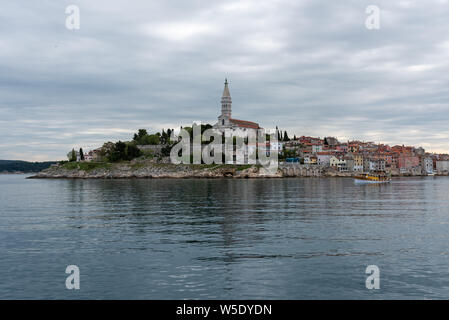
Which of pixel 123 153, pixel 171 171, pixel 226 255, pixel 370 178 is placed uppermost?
pixel 123 153

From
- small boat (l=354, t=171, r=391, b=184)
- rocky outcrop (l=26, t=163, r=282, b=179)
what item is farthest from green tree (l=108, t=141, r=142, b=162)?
small boat (l=354, t=171, r=391, b=184)

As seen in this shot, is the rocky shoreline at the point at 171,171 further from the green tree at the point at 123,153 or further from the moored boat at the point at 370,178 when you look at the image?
the moored boat at the point at 370,178

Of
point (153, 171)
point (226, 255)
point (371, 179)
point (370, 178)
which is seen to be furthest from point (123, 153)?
point (226, 255)

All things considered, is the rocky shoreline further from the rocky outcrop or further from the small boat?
the small boat

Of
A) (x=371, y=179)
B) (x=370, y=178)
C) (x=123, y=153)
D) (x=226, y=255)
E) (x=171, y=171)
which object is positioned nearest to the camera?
(x=226, y=255)

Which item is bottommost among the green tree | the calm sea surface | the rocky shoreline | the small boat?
the calm sea surface

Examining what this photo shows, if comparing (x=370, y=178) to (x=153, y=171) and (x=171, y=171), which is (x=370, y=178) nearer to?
(x=171, y=171)

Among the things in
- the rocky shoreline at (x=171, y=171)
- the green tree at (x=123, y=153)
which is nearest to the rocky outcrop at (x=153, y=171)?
the rocky shoreline at (x=171, y=171)

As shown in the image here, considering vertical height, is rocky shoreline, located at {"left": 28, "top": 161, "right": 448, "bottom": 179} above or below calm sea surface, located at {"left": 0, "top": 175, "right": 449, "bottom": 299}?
above

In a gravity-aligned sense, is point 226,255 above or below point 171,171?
below
